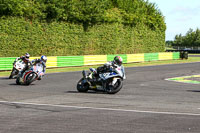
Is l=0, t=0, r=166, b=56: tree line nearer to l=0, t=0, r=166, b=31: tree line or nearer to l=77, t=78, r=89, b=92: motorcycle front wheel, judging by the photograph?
l=0, t=0, r=166, b=31: tree line

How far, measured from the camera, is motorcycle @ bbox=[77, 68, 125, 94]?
497 inches

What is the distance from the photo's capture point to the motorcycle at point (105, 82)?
497 inches

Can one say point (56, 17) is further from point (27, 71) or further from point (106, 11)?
point (27, 71)

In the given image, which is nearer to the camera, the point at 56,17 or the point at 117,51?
the point at 56,17

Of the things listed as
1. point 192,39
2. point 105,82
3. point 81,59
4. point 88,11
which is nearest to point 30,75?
point 105,82

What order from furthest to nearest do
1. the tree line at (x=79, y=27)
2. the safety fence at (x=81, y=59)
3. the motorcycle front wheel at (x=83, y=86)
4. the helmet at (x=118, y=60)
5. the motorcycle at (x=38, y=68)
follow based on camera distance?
the tree line at (x=79, y=27) → the safety fence at (x=81, y=59) → the motorcycle at (x=38, y=68) → the motorcycle front wheel at (x=83, y=86) → the helmet at (x=118, y=60)

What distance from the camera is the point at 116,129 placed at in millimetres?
6863

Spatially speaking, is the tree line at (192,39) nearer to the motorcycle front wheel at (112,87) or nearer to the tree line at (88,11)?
the tree line at (88,11)

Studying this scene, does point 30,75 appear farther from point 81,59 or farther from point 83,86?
point 81,59

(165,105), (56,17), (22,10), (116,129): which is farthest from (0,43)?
(116,129)

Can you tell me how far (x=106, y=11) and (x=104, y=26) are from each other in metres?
2.44

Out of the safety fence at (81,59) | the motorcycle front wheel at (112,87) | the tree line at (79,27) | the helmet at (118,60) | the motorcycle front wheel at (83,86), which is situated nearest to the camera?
the helmet at (118,60)

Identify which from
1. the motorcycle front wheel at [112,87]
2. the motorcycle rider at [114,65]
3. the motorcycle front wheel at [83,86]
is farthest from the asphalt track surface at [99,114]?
the motorcycle front wheel at [83,86]

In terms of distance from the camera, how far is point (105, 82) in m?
13.1
